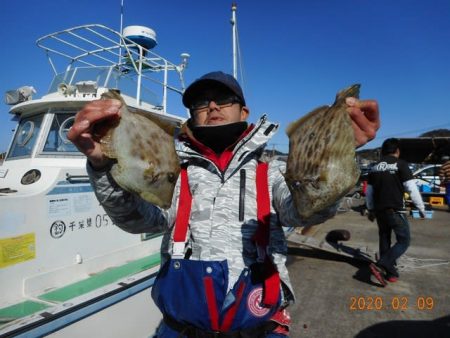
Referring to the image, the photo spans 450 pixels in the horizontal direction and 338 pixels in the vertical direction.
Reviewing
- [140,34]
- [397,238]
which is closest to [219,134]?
[397,238]

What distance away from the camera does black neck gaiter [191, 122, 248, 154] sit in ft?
6.02

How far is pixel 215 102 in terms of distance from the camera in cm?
193

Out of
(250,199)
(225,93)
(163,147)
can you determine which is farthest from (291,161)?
(225,93)

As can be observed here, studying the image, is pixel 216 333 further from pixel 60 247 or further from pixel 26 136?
pixel 26 136

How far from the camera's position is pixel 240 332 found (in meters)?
1.63

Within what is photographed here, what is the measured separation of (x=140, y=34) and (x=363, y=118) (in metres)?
6.12

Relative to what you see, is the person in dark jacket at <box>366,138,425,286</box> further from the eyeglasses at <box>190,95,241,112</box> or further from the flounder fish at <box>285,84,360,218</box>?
the flounder fish at <box>285,84,360,218</box>

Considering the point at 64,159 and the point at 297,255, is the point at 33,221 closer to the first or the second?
the point at 64,159

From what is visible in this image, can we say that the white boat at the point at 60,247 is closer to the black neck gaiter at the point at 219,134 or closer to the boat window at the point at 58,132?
the boat window at the point at 58,132

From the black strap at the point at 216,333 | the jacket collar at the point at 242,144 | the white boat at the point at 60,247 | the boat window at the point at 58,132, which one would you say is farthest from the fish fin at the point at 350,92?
the boat window at the point at 58,132

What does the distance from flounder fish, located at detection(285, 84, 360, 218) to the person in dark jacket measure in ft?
15.4

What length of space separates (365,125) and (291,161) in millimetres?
319

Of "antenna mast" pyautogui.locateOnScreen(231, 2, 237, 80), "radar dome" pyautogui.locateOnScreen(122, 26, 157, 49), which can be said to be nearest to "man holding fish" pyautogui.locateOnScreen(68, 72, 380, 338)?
"radar dome" pyautogui.locateOnScreen(122, 26, 157, 49)

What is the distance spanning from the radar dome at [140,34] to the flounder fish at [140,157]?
5581mm
